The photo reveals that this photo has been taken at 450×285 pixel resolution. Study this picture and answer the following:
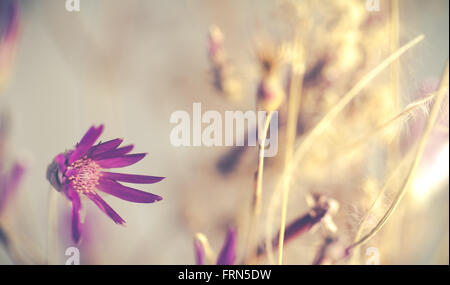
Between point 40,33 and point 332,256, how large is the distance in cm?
48

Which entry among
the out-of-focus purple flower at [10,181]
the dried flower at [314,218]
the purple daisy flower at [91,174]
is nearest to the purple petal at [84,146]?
the purple daisy flower at [91,174]

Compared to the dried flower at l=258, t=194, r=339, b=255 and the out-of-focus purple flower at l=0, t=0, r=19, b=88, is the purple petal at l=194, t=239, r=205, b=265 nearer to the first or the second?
the dried flower at l=258, t=194, r=339, b=255

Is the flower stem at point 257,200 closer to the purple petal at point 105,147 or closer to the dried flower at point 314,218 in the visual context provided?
the dried flower at point 314,218

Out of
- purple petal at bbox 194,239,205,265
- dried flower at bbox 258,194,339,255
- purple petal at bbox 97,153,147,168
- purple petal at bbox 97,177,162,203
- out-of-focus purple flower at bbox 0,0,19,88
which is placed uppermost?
out-of-focus purple flower at bbox 0,0,19,88

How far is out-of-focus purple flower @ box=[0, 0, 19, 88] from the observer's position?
0.45 metres

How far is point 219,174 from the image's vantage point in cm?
48

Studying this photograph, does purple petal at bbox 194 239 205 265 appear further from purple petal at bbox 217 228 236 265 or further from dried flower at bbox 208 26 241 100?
dried flower at bbox 208 26 241 100

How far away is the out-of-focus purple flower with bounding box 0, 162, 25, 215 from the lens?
0.46m

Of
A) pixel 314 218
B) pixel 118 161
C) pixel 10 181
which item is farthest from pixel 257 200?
pixel 10 181

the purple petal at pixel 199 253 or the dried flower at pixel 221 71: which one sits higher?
the dried flower at pixel 221 71

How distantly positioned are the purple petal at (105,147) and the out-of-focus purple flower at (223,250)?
0.16 m

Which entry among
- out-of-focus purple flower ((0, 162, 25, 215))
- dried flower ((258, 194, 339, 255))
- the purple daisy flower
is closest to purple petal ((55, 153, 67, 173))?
the purple daisy flower

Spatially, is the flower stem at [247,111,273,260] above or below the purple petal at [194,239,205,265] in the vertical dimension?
above

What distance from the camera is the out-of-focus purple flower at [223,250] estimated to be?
17.5 inches
